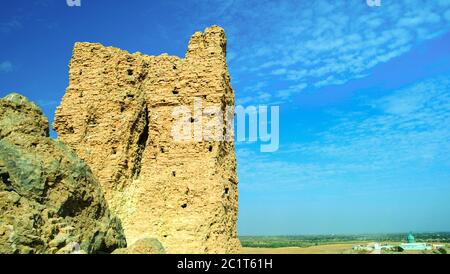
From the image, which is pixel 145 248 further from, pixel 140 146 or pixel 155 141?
pixel 140 146

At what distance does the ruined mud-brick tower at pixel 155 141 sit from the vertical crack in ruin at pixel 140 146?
0.04 meters

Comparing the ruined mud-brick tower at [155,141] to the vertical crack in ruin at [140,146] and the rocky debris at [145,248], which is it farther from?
the rocky debris at [145,248]

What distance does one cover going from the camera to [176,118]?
55.6 ft

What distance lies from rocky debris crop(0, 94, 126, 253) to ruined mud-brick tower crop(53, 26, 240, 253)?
4.24 metres

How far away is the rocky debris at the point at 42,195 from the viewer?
8.69m

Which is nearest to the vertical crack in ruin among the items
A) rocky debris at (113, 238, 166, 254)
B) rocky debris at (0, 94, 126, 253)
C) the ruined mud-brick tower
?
the ruined mud-brick tower

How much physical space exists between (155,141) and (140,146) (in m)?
0.70

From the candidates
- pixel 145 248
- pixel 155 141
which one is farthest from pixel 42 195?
pixel 155 141

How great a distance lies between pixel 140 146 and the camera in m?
17.4

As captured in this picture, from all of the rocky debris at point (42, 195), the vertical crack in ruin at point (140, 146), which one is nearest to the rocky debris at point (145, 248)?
the rocky debris at point (42, 195)

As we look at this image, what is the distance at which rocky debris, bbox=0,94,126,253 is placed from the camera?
28.5 feet

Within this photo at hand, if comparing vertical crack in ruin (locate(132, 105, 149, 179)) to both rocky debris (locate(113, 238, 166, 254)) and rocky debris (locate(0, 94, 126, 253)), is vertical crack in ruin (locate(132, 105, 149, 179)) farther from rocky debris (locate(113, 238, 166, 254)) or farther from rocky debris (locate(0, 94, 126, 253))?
rocky debris (locate(113, 238, 166, 254))

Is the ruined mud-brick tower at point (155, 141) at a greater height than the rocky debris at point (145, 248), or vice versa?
the ruined mud-brick tower at point (155, 141)
